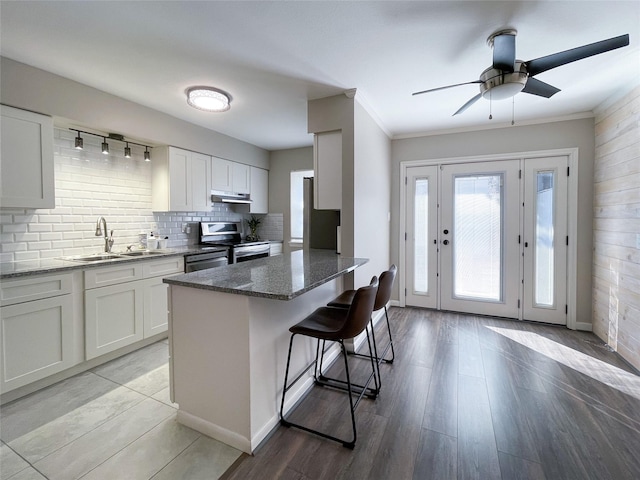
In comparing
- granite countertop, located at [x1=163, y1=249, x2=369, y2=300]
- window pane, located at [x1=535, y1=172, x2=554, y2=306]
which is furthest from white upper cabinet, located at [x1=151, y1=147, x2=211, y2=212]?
window pane, located at [x1=535, y1=172, x2=554, y2=306]

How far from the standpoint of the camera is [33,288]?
2170 millimetres

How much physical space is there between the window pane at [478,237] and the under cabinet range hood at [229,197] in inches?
124

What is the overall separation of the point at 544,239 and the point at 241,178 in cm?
426

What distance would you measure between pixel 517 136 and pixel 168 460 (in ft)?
15.2

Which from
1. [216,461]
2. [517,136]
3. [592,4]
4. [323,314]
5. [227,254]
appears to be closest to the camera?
[216,461]

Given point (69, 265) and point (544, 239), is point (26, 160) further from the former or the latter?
point (544, 239)

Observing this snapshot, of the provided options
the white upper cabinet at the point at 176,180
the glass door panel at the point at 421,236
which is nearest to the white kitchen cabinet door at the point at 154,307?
the white upper cabinet at the point at 176,180

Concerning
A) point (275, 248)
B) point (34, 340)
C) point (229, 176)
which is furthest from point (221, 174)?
point (34, 340)

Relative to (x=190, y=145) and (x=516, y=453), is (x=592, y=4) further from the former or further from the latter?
(x=190, y=145)

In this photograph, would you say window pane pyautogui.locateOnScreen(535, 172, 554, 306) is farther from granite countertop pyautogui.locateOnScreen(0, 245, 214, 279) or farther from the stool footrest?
granite countertop pyautogui.locateOnScreen(0, 245, 214, 279)

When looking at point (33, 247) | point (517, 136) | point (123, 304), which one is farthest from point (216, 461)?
point (517, 136)

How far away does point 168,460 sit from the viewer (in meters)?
1.58

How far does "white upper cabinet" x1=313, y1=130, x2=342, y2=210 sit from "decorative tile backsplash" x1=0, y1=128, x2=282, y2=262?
85.7 inches

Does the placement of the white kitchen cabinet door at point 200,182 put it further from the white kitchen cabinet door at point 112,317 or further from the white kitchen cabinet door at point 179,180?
the white kitchen cabinet door at point 112,317
